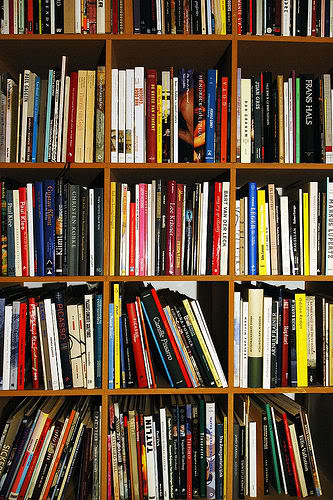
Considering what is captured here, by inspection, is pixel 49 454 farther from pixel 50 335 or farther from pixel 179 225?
pixel 179 225

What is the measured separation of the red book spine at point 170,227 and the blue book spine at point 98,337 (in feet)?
0.78

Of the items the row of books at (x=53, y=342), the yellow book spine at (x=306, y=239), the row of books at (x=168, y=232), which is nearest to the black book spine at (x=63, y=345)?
the row of books at (x=53, y=342)

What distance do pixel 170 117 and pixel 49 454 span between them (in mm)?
1151

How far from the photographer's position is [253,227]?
1.44m

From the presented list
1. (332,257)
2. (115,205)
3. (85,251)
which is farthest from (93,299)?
(332,257)

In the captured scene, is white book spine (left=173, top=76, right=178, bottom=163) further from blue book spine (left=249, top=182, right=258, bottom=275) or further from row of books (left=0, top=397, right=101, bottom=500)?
row of books (left=0, top=397, right=101, bottom=500)

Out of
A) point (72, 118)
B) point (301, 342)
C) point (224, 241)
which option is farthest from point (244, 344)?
point (72, 118)

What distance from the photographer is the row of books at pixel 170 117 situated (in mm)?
1435

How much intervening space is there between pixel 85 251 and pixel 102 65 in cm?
63

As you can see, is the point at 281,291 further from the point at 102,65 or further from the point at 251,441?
the point at 102,65

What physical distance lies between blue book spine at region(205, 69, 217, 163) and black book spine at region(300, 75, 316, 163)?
291 mm

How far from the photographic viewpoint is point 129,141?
143 cm

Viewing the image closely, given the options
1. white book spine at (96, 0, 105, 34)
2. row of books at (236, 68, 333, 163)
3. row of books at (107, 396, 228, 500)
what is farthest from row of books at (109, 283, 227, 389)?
white book spine at (96, 0, 105, 34)

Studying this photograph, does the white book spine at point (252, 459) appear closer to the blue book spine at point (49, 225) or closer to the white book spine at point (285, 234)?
the white book spine at point (285, 234)
